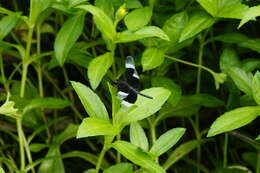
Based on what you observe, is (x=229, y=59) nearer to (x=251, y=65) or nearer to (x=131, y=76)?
(x=251, y=65)

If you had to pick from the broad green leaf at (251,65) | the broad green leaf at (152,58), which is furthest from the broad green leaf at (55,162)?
the broad green leaf at (251,65)

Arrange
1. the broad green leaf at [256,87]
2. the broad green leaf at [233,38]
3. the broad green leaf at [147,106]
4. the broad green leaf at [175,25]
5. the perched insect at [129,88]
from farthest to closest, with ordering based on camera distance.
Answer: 1. the broad green leaf at [233,38]
2. the broad green leaf at [175,25]
3. the broad green leaf at [256,87]
4. the broad green leaf at [147,106]
5. the perched insect at [129,88]

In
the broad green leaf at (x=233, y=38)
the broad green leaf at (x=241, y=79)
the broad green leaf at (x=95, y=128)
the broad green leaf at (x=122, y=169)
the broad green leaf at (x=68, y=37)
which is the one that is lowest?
the broad green leaf at (x=122, y=169)

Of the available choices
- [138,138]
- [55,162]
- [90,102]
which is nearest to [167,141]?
[138,138]

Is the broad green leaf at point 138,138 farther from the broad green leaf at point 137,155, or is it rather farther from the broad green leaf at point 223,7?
the broad green leaf at point 223,7

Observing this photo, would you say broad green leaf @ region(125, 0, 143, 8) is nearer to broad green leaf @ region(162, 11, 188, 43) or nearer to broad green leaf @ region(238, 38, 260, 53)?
broad green leaf @ region(162, 11, 188, 43)

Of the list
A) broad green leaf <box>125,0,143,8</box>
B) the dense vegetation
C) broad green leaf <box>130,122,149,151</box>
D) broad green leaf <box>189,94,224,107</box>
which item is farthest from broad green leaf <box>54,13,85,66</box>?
broad green leaf <box>189,94,224,107</box>

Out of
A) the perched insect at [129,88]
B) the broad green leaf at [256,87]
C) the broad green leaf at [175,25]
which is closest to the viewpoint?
the perched insect at [129,88]
